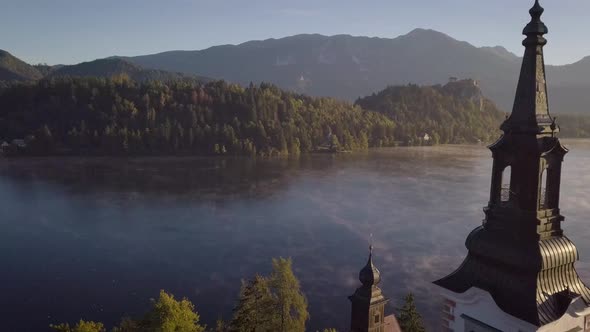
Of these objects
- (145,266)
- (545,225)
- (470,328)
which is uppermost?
(545,225)

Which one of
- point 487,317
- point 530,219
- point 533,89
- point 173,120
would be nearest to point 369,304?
point 487,317

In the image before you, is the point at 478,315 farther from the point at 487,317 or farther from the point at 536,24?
the point at 536,24

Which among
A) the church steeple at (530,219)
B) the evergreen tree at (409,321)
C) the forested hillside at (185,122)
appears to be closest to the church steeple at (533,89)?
the church steeple at (530,219)

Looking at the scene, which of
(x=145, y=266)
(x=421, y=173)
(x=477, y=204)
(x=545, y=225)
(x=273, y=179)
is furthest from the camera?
(x=421, y=173)

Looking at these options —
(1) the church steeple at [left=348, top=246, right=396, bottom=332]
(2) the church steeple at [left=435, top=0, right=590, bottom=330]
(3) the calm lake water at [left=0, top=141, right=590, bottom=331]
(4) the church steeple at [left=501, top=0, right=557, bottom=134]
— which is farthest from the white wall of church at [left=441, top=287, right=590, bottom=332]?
(3) the calm lake water at [left=0, top=141, right=590, bottom=331]

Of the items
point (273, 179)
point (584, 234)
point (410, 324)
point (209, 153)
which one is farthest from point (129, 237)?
point (209, 153)

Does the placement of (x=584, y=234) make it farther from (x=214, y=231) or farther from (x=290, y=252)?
(x=214, y=231)
